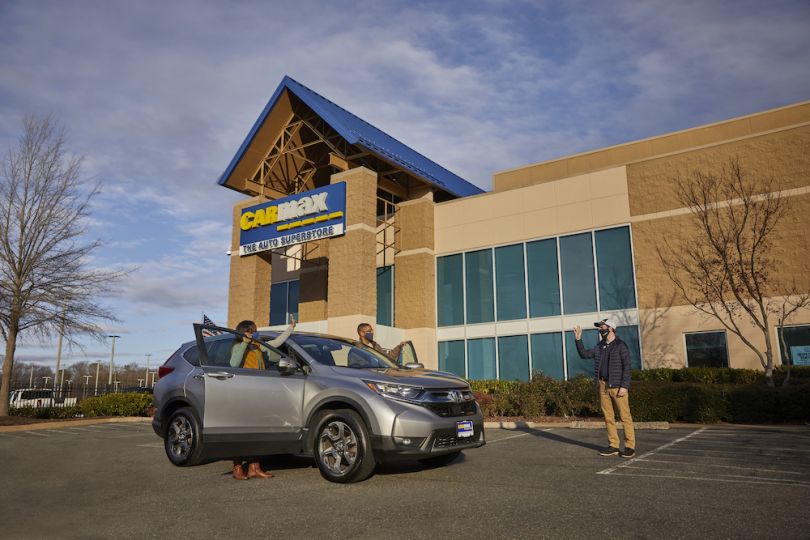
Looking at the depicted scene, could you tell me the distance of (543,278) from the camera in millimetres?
23250

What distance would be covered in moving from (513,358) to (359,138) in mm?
10265

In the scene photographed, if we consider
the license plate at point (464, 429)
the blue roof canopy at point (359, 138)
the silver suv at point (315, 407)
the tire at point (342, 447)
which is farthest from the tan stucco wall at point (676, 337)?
the tire at point (342, 447)

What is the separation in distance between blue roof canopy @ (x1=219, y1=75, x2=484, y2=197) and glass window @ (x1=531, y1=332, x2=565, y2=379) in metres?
8.42

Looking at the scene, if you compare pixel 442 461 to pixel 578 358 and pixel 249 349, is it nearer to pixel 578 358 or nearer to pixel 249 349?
pixel 249 349

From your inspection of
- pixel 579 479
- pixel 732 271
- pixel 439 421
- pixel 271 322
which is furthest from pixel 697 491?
pixel 271 322

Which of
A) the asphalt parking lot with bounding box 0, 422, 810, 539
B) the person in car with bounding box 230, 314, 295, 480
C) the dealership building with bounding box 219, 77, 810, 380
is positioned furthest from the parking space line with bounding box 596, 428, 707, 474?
the dealership building with bounding box 219, 77, 810, 380

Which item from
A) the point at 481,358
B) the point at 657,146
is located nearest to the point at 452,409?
the point at 481,358

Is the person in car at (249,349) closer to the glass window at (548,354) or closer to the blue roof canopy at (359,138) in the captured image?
the glass window at (548,354)

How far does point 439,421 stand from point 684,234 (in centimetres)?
1649

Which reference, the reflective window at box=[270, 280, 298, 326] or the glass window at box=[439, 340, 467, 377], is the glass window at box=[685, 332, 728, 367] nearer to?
the glass window at box=[439, 340, 467, 377]

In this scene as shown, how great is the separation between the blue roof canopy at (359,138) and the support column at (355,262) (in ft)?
4.79

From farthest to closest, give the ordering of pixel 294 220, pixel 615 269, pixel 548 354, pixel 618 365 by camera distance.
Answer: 1. pixel 294 220
2. pixel 548 354
3. pixel 615 269
4. pixel 618 365

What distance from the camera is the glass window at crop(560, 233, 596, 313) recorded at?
22047 millimetres

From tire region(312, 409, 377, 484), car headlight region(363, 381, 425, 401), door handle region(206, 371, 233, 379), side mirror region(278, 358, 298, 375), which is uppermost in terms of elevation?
side mirror region(278, 358, 298, 375)
